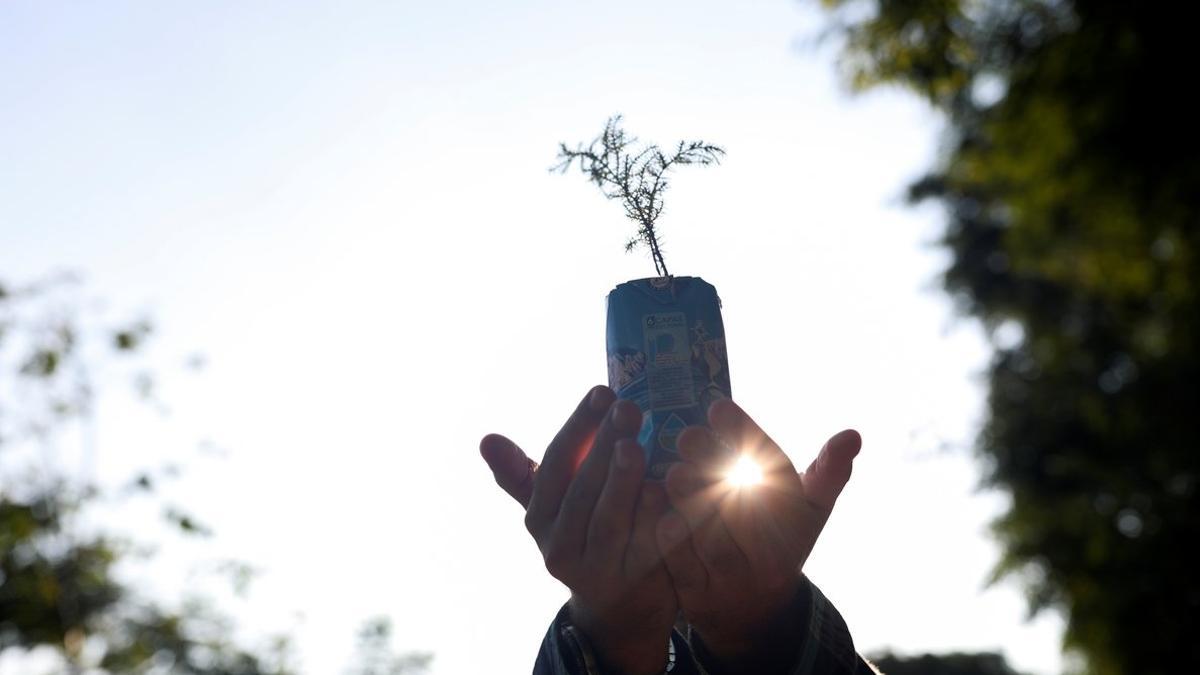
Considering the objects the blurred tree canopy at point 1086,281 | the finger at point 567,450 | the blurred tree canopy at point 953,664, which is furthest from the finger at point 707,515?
the blurred tree canopy at point 953,664

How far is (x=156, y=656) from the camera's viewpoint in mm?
21781

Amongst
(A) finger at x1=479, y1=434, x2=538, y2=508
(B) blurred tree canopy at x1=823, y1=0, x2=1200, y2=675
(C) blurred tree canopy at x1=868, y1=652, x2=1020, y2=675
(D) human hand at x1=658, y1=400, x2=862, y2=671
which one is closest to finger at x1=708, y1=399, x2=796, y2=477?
(D) human hand at x1=658, y1=400, x2=862, y2=671

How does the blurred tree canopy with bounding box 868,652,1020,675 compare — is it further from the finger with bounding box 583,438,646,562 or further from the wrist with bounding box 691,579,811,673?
the finger with bounding box 583,438,646,562

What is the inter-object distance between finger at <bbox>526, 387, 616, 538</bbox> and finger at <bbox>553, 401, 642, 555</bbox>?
5cm

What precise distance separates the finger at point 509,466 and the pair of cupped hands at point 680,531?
0.11 ft

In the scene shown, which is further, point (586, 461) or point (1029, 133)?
point (1029, 133)

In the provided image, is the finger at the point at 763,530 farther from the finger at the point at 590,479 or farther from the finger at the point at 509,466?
the finger at the point at 509,466

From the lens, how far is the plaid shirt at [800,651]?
2637 millimetres

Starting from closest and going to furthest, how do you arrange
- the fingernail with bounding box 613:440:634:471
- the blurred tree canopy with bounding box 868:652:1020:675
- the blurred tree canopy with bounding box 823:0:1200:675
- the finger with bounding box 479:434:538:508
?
1. the fingernail with bounding box 613:440:634:471
2. the finger with bounding box 479:434:538:508
3. the blurred tree canopy with bounding box 823:0:1200:675
4. the blurred tree canopy with bounding box 868:652:1020:675

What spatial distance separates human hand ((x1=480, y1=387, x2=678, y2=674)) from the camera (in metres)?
2.45

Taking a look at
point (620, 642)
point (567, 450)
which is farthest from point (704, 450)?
point (620, 642)

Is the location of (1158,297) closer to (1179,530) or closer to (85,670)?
(1179,530)

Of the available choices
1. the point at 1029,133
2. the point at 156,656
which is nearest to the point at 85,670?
the point at 156,656

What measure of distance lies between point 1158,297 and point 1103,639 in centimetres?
371
